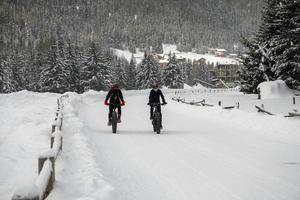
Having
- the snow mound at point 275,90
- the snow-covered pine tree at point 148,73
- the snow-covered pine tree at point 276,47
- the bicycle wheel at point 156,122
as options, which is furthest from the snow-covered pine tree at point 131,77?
the bicycle wheel at point 156,122

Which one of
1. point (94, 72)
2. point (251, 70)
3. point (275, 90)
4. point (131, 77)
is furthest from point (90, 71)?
point (275, 90)

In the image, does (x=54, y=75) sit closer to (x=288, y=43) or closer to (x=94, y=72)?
(x=94, y=72)

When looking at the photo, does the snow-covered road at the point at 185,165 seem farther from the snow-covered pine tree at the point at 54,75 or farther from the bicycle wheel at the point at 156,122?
the snow-covered pine tree at the point at 54,75

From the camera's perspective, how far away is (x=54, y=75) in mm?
69688

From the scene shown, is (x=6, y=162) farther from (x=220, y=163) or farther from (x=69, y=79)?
(x=69, y=79)

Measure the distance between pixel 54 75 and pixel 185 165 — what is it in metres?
63.9

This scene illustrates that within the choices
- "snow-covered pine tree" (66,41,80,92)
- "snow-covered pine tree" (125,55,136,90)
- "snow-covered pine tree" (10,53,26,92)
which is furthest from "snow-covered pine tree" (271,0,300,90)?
"snow-covered pine tree" (10,53,26,92)

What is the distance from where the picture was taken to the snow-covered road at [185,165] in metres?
6.59

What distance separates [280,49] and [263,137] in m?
23.8

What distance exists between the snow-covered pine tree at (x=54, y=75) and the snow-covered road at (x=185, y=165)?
184 ft

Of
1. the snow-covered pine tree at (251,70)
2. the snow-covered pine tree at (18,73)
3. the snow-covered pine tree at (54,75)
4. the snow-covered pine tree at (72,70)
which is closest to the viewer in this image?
the snow-covered pine tree at (251,70)

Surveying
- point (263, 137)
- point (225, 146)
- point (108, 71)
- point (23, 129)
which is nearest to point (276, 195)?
point (225, 146)

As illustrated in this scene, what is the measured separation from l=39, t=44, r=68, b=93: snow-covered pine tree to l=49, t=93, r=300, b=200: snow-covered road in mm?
55969

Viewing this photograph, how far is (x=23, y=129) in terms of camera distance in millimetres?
18297
